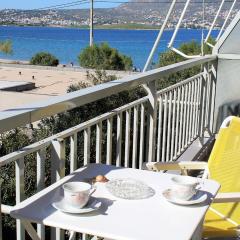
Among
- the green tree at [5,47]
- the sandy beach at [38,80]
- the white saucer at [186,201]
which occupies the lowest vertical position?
the sandy beach at [38,80]

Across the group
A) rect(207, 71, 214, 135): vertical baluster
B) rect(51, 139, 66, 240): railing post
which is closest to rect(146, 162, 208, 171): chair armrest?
rect(51, 139, 66, 240): railing post

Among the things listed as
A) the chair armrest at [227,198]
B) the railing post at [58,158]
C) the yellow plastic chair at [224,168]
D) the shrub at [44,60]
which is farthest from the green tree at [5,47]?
the chair armrest at [227,198]

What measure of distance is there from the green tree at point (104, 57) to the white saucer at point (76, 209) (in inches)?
881

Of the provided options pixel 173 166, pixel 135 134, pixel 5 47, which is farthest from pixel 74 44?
pixel 173 166

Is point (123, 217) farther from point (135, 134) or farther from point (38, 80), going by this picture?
point (38, 80)

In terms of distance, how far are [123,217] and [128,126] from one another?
1403mm

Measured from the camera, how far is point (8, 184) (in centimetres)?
326

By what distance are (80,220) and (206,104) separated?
407 centimetres

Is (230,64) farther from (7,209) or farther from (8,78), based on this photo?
(8,78)

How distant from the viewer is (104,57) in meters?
24.9

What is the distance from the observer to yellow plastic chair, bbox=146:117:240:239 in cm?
278

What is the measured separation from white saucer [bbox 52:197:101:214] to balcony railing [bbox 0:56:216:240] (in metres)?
0.29

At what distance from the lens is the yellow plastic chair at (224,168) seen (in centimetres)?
278

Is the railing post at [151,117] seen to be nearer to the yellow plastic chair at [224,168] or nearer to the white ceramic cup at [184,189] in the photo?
the yellow plastic chair at [224,168]
